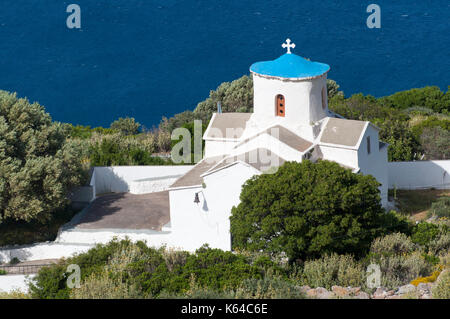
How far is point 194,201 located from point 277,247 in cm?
464

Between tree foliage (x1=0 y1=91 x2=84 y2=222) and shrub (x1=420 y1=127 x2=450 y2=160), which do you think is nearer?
tree foliage (x1=0 y1=91 x2=84 y2=222)

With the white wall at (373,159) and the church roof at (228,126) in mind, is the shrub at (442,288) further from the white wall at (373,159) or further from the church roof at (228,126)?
the church roof at (228,126)

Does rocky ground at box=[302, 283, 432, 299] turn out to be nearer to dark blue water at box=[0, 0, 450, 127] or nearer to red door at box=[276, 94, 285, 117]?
red door at box=[276, 94, 285, 117]

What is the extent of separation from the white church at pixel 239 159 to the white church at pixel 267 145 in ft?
0.13

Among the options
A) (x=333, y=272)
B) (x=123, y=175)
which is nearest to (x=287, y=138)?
(x=333, y=272)

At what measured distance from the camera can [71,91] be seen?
79938 millimetres

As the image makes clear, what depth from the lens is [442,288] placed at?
19734 millimetres

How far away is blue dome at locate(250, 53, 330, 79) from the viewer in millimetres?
29972

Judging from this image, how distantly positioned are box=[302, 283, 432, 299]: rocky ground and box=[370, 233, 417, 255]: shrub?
13.1ft

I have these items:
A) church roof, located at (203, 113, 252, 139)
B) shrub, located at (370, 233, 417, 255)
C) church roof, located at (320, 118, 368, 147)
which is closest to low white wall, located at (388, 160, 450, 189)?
church roof, located at (320, 118, 368, 147)

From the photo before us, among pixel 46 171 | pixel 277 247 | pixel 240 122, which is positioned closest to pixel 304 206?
pixel 277 247

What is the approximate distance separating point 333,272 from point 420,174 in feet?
49.4

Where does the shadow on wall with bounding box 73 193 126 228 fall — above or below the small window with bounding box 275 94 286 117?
below

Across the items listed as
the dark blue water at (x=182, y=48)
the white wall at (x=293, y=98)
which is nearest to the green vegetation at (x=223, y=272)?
the white wall at (x=293, y=98)
